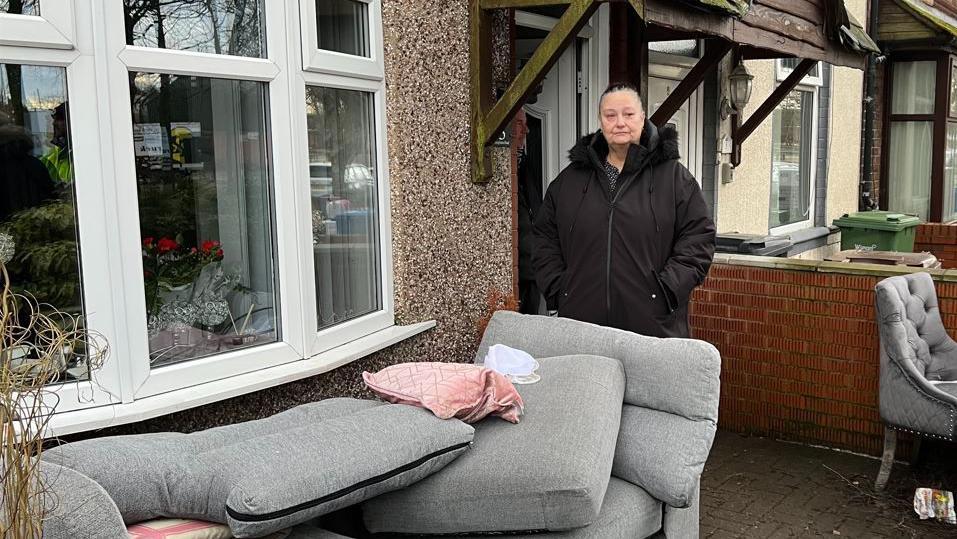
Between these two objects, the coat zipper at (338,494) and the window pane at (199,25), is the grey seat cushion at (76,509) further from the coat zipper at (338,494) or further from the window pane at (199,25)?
the window pane at (199,25)

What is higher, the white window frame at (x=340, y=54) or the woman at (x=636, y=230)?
the white window frame at (x=340, y=54)

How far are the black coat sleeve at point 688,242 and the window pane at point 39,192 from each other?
231 centimetres

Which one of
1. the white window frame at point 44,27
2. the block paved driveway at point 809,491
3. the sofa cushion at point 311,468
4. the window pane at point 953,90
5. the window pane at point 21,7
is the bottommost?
the block paved driveway at point 809,491

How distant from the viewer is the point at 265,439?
259cm

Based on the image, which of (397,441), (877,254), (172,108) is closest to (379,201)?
(172,108)

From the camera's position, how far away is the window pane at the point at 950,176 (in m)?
11.8

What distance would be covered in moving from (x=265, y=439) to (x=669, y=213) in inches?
82.7

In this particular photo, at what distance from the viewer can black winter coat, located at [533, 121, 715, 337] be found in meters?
3.96

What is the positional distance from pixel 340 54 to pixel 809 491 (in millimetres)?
3136

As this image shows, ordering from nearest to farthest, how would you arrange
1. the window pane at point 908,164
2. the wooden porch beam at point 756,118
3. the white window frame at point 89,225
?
1. the white window frame at point 89,225
2. the wooden porch beam at point 756,118
3. the window pane at point 908,164

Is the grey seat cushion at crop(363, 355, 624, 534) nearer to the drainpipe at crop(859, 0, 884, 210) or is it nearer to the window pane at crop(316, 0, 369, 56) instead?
the window pane at crop(316, 0, 369, 56)

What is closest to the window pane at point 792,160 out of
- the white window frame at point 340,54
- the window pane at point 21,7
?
the white window frame at point 340,54

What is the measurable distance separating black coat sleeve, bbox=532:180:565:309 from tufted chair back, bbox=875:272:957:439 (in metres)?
1.65

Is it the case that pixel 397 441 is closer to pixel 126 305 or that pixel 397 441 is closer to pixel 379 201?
pixel 126 305
